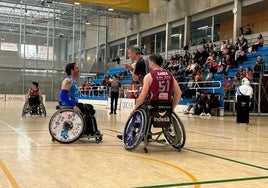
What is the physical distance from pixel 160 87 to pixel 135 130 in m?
0.73

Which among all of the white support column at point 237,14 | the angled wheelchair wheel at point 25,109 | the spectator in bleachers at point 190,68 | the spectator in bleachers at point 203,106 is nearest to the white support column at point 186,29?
the white support column at point 237,14

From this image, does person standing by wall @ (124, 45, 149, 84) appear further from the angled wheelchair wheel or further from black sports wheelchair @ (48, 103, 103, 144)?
the angled wheelchair wheel

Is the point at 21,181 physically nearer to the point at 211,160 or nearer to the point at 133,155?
the point at 133,155

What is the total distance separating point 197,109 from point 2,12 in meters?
27.1

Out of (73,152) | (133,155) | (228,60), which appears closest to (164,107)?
(133,155)

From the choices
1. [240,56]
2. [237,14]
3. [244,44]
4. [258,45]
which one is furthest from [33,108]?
[237,14]

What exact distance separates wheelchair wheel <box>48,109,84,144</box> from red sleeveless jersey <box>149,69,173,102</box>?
4.39 feet

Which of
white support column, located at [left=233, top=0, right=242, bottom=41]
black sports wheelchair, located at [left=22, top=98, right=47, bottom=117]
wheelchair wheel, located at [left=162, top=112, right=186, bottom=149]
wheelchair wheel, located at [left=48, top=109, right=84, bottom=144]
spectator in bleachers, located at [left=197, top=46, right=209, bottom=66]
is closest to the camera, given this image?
wheelchair wheel, located at [left=162, top=112, right=186, bottom=149]

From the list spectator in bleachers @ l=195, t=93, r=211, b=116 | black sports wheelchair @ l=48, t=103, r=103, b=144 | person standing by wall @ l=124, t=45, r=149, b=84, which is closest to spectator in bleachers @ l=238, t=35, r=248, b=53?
spectator in bleachers @ l=195, t=93, r=211, b=116

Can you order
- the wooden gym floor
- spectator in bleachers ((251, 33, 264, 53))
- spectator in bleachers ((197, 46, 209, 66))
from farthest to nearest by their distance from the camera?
spectator in bleachers ((197, 46, 209, 66)) → spectator in bleachers ((251, 33, 264, 53)) → the wooden gym floor

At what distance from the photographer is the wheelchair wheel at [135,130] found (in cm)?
511

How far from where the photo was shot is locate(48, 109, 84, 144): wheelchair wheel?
5.82 metres

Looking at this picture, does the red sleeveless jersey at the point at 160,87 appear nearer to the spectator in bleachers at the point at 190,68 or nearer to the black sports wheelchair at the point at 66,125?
the black sports wheelchair at the point at 66,125

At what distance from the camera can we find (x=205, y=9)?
22891 mm
